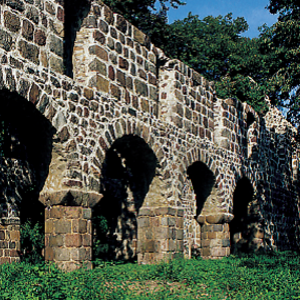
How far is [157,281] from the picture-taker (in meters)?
8.20

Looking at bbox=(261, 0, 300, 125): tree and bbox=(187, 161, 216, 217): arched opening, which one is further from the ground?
bbox=(261, 0, 300, 125): tree

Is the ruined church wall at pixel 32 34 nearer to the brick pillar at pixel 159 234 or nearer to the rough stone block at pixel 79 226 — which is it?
the rough stone block at pixel 79 226

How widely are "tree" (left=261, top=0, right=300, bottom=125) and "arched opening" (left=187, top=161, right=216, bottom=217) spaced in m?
2.90

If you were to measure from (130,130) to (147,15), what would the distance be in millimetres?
9772

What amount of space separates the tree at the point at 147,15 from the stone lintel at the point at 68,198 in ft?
33.7

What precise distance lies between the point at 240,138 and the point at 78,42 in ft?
21.9

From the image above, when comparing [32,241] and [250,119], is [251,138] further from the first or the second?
[32,241]

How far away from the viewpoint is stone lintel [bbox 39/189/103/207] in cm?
733

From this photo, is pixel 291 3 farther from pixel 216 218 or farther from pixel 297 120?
pixel 216 218

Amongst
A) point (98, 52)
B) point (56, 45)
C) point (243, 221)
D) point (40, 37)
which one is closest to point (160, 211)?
point (98, 52)

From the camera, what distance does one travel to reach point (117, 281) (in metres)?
7.38

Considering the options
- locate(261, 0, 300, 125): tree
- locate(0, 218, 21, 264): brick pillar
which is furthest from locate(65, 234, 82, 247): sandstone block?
locate(261, 0, 300, 125): tree

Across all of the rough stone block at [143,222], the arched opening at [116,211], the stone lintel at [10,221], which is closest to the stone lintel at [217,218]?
the arched opening at [116,211]

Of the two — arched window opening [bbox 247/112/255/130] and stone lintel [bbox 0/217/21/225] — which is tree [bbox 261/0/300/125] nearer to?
A: arched window opening [bbox 247/112/255/130]
